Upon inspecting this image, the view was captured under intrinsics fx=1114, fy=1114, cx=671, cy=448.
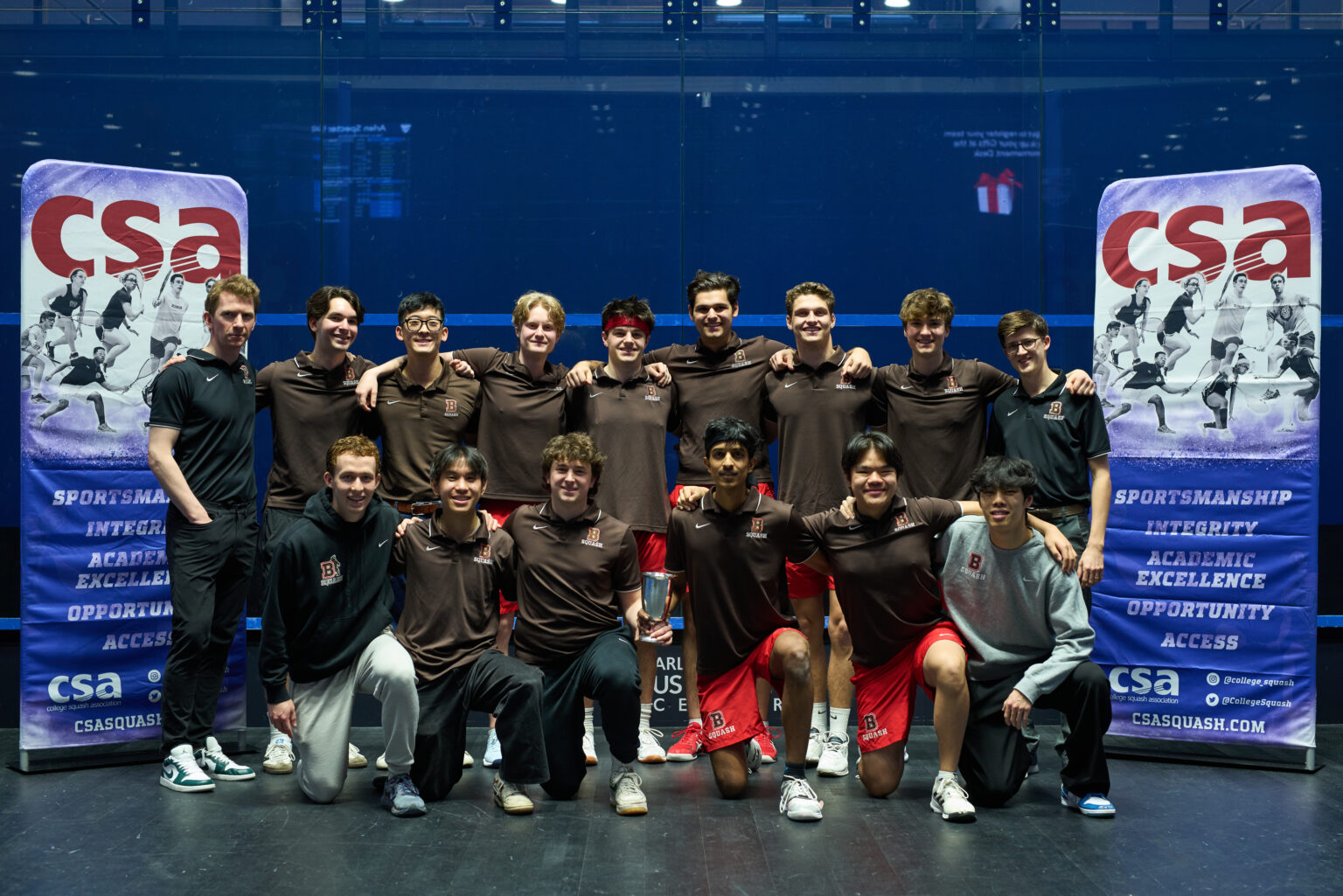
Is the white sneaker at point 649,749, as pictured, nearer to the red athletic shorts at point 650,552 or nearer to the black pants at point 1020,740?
the red athletic shorts at point 650,552

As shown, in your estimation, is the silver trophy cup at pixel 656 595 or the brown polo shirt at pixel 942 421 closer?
the silver trophy cup at pixel 656 595

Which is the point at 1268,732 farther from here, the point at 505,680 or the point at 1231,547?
the point at 505,680

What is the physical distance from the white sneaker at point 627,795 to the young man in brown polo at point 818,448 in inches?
31.9

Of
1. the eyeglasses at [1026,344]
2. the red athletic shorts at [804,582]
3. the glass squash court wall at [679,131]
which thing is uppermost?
the glass squash court wall at [679,131]

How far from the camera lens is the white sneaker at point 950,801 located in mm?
3551

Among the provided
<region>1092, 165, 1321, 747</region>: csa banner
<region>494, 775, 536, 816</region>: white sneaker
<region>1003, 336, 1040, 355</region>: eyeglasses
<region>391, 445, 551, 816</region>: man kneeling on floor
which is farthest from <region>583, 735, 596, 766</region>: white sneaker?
<region>1003, 336, 1040, 355</region>: eyeglasses

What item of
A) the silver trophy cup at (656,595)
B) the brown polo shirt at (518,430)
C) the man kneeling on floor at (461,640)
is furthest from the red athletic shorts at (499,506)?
the silver trophy cup at (656,595)

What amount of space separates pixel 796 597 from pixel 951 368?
41.9 inches

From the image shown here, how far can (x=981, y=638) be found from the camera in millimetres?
3830

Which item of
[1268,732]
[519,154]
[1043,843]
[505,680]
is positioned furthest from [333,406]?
[1268,732]

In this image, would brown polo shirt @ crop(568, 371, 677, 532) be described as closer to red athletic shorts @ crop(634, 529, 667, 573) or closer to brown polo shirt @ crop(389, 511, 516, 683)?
red athletic shorts @ crop(634, 529, 667, 573)

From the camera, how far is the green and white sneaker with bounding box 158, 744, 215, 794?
3930 millimetres

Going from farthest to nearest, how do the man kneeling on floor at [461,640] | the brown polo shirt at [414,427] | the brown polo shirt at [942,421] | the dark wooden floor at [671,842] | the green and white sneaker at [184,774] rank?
1. the brown polo shirt at [414,427]
2. the brown polo shirt at [942,421]
3. the green and white sneaker at [184,774]
4. the man kneeling on floor at [461,640]
5. the dark wooden floor at [671,842]

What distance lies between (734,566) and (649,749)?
3.00 feet
